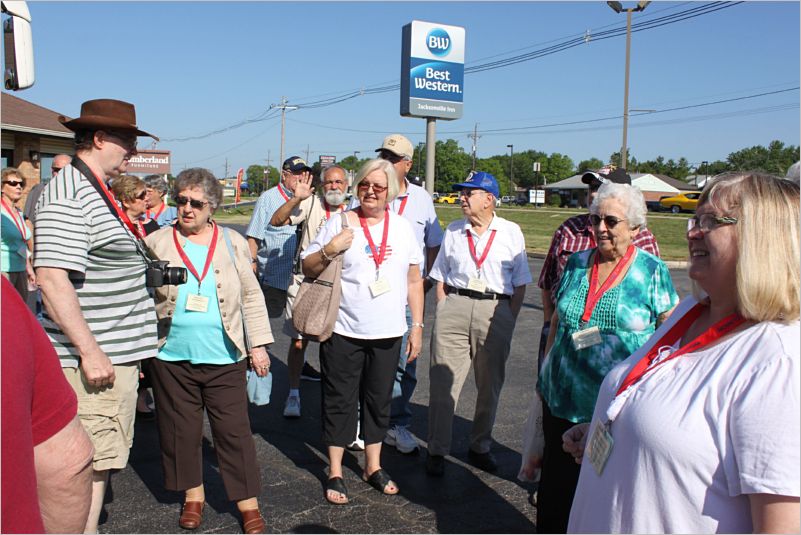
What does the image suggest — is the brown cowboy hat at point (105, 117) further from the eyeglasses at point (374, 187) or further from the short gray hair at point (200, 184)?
the eyeglasses at point (374, 187)

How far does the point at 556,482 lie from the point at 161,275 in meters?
2.11

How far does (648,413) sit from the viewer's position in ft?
6.00

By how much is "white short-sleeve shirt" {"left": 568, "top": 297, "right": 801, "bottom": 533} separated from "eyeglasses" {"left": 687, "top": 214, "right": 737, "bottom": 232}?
28 centimetres

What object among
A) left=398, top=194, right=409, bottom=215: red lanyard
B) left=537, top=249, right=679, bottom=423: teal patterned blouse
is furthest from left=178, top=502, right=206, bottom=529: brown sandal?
left=398, top=194, right=409, bottom=215: red lanyard

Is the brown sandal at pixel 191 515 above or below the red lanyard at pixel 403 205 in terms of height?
below

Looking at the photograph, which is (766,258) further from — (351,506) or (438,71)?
(438,71)

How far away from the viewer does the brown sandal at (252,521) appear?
12.6 ft

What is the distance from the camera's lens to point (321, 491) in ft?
14.6

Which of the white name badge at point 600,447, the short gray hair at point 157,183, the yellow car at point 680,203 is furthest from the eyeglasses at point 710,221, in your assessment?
the yellow car at point 680,203

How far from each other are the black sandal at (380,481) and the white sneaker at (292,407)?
1350 millimetres

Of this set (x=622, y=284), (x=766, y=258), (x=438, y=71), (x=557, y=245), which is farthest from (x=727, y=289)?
(x=438, y=71)

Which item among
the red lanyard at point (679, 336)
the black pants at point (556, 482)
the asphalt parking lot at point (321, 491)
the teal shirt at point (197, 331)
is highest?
the red lanyard at point (679, 336)

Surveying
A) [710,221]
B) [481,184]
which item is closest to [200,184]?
[481,184]

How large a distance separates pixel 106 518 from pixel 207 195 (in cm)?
185
